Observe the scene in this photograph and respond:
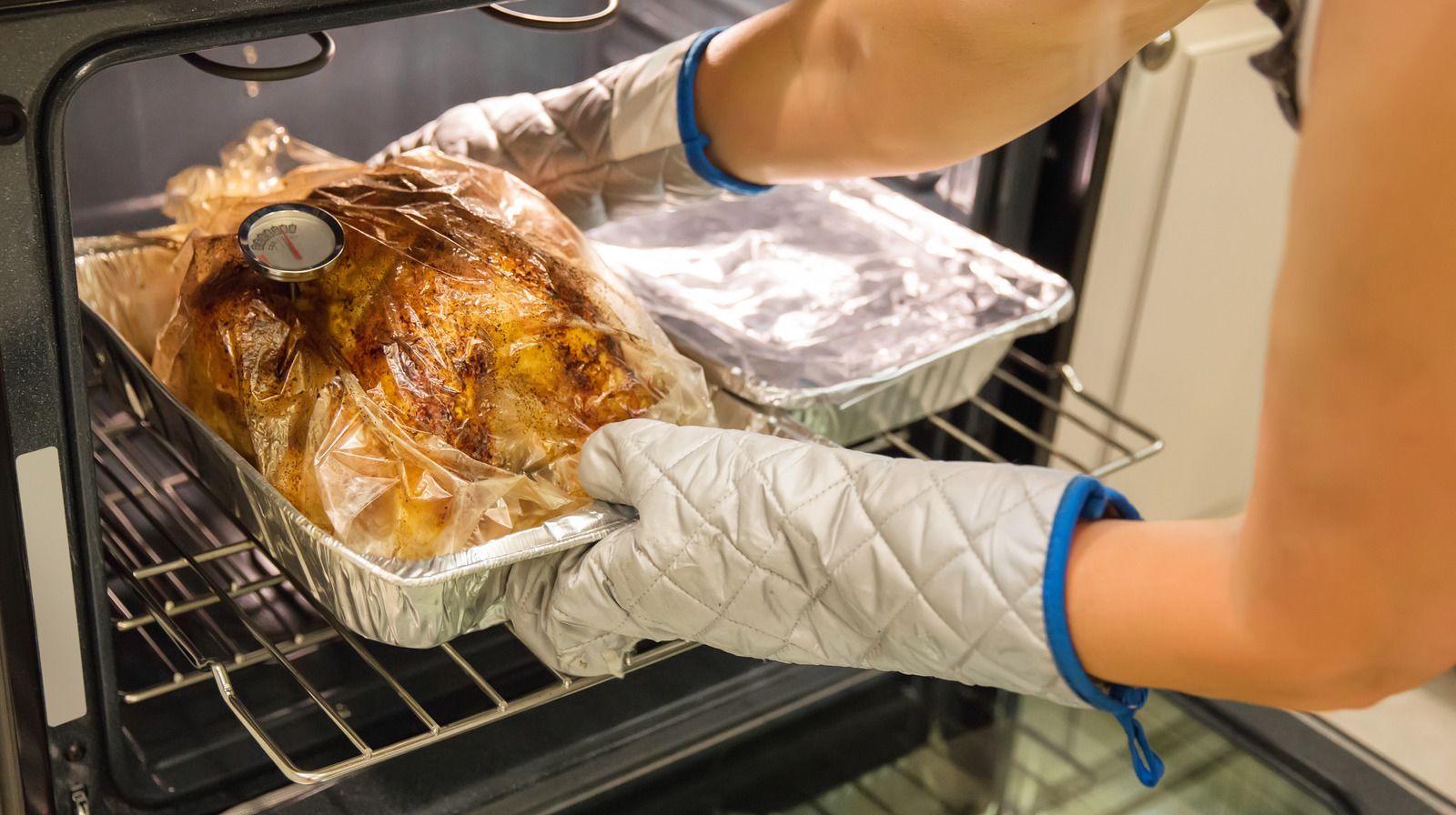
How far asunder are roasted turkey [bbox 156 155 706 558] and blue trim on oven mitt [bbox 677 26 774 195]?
7.2 inches

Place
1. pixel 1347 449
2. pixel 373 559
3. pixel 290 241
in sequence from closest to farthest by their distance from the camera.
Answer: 1. pixel 1347 449
2. pixel 373 559
3. pixel 290 241

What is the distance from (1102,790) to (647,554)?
1.66 ft

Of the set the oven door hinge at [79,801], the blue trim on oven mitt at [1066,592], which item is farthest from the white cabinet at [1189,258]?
the oven door hinge at [79,801]

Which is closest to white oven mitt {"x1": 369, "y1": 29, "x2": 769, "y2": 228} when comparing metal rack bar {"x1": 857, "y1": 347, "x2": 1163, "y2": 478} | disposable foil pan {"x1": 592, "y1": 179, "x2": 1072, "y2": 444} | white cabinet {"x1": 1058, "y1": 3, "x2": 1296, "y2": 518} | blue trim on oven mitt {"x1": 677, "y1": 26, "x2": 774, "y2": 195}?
blue trim on oven mitt {"x1": 677, "y1": 26, "x2": 774, "y2": 195}

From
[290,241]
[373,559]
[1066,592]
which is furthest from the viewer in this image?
[290,241]

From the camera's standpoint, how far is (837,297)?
1.09m

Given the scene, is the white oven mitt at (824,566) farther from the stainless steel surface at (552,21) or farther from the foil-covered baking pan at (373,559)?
the stainless steel surface at (552,21)

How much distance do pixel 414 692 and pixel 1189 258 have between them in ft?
3.07

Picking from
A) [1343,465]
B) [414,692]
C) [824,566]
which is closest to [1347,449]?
[1343,465]

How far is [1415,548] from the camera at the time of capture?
1.49ft

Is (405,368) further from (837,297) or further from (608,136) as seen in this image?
(837,297)

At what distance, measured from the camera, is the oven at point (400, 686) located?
0.72 m

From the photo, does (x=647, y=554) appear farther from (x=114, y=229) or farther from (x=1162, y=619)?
(x=114, y=229)

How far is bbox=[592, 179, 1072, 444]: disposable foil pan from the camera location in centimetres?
97
